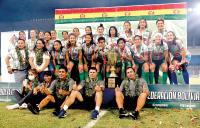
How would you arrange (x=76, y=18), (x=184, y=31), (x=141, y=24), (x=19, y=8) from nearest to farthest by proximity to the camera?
1. (x=141, y=24)
2. (x=184, y=31)
3. (x=76, y=18)
4. (x=19, y=8)

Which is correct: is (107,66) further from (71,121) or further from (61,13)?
(61,13)

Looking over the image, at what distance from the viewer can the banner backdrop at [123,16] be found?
14594mm

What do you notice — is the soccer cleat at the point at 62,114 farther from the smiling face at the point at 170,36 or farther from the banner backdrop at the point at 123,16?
the banner backdrop at the point at 123,16

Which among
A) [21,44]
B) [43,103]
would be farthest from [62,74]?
[21,44]

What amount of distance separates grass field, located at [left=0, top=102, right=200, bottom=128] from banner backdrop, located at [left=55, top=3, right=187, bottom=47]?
562cm

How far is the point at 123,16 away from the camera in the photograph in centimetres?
1556

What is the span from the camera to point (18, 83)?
11.2 metres

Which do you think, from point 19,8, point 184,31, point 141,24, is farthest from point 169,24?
point 19,8

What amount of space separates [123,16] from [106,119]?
24.5ft

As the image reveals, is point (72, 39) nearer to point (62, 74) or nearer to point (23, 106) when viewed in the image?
point (62, 74)

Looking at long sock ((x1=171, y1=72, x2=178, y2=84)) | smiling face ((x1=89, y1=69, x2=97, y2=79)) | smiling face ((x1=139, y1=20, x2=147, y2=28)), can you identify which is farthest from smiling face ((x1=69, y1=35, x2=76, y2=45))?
long sock ((x1=171, y1=72, x2=178, y2=84))

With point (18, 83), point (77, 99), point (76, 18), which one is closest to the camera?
point (77, 99)

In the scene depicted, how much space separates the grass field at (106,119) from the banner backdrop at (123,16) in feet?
18.5

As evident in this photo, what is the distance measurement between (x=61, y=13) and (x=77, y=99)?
7093 millimetres
